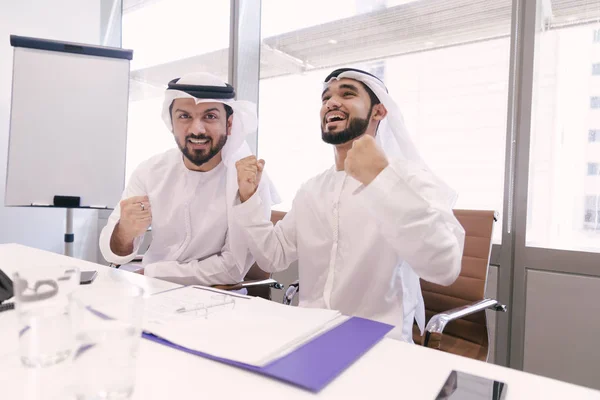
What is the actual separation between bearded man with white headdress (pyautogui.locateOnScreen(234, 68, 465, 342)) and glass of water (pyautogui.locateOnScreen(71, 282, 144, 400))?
82cm

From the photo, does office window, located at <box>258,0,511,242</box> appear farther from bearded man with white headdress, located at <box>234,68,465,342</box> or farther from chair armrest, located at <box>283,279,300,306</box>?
chair armrest, located at <box>283,279,300,306</box>

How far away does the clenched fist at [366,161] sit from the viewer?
4.06 ft

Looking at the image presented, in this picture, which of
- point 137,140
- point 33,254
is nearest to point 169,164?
point 33,254

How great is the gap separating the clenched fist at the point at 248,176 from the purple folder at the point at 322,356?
742 mm

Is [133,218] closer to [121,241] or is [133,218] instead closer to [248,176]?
[121,241]

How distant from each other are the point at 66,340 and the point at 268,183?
1.24 metres

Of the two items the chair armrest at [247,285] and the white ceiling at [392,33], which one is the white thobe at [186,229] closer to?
the chair armrest at [247,285]

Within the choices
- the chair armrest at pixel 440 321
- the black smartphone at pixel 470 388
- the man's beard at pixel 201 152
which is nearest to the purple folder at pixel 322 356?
Answer: the black smartphone at pixel 470 388

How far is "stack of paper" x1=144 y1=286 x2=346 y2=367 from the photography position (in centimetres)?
76

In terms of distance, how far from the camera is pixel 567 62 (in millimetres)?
2008

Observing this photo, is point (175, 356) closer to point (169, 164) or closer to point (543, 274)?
point (169, 164)

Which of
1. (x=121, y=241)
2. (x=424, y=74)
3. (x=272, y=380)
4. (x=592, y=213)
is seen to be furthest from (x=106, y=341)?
(x=424, y=74)

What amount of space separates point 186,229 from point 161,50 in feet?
8.81

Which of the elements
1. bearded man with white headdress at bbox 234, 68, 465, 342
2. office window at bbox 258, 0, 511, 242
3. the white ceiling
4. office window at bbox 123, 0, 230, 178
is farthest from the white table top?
office window at bbox 123, 0, 230, 178
